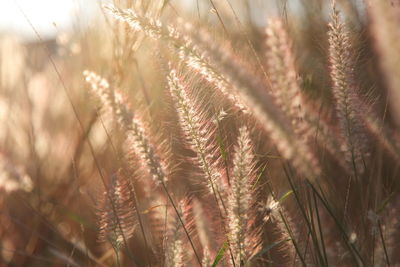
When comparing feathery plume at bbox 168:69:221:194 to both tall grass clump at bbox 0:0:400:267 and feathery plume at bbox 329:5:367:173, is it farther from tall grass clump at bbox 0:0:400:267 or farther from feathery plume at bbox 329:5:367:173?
feathery plume at bbox 329:5:367:173

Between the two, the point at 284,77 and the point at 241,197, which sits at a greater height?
the point at 284,77

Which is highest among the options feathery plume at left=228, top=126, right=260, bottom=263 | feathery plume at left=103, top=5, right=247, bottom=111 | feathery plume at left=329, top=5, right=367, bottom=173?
feathery plume at left=103, top=5, right=247, bottom=111

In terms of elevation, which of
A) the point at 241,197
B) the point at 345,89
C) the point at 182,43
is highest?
the point at 182,43

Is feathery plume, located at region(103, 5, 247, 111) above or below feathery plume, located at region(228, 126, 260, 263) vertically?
above

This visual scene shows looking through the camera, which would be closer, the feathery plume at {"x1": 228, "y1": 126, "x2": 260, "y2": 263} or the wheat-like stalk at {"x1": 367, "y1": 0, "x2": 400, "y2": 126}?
the feathery plume at {"x1": 228, "y1": 126, "x2": 260, "y2": 263}

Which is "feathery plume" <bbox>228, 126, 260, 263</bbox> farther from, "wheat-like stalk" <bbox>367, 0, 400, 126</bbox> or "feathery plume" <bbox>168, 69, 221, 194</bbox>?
"wheat-like stalk" <bbox>367, 0, 400, 126</bbox>

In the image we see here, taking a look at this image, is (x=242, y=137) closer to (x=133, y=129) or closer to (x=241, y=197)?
(x=241, y=197)

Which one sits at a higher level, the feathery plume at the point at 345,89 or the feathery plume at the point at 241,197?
the feathery plume at the point at 345,89

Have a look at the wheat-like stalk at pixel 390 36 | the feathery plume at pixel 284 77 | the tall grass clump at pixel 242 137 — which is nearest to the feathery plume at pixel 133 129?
the tall grass clump at pixel 242 137

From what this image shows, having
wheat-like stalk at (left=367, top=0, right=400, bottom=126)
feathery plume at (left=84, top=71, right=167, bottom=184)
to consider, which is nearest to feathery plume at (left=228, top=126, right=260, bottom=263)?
feathery plume at (left=84, top=71, right=167, bottom=184)

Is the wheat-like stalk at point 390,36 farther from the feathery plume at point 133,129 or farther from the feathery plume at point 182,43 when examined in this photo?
the feathery plume at point 133,129

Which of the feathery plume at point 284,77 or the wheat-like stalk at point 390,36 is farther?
the wheat-like stalk at point 390,36

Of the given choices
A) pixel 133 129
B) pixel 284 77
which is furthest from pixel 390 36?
pixel 133 129
